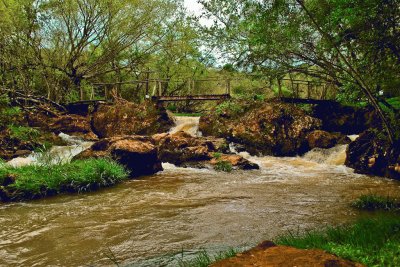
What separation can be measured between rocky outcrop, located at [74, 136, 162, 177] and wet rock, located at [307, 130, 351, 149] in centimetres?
750

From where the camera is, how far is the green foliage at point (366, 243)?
3.22m

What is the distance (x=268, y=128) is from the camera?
1648 cm

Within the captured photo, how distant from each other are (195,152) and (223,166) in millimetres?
1615

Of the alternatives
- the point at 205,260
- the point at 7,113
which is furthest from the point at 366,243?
the point at 7,113

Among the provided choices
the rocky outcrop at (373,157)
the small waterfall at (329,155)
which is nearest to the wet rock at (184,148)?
the small waterfall at (329,155)

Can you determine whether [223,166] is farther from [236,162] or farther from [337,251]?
[337,251]

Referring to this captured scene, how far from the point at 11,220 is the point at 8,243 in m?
1.49

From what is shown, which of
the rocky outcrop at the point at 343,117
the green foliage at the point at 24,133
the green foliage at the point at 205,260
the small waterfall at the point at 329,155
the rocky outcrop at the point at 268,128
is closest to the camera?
the green foliage at the point at 205,260

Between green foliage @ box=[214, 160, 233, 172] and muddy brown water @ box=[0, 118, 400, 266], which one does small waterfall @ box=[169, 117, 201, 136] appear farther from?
muddy brown water @ box=[0, 118, 400, 266]

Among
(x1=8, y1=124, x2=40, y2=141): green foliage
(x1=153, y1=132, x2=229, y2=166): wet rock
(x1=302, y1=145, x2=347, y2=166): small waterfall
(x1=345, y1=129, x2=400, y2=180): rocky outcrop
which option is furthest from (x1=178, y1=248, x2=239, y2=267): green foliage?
(x1=8, y1=124, x2=40, y2=141): green foliage

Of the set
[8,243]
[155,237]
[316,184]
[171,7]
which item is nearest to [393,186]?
[316,184]

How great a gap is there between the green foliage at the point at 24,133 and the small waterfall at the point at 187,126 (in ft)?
22.6

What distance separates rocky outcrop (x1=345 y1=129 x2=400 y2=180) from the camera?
11.3 m

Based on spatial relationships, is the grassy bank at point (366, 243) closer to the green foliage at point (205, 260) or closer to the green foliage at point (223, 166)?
the green foliage at point (205, 260)
